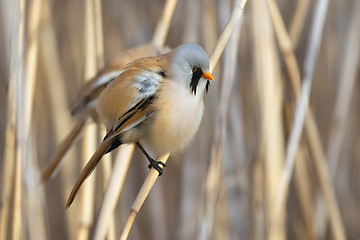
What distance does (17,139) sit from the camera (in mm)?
869

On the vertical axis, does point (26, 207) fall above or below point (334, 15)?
below

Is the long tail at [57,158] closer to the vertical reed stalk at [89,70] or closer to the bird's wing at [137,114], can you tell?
the vertical reed stalk at [89,70]

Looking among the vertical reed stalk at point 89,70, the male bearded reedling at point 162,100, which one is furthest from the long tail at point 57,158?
the male bearded reedling at point 162,100

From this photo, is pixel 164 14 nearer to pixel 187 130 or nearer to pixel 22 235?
pixel 187 130

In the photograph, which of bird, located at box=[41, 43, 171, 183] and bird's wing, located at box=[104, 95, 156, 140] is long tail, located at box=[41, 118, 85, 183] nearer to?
bird, located at box=[41, 43, 171, 183]

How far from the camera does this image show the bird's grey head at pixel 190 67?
2.82 ft

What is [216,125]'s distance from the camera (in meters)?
1.06

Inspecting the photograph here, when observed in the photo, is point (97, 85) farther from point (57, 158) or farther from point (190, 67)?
point (190, 67)

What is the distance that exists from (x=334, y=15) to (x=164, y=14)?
0.90 m

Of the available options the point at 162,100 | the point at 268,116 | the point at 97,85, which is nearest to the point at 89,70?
the point at 97,85

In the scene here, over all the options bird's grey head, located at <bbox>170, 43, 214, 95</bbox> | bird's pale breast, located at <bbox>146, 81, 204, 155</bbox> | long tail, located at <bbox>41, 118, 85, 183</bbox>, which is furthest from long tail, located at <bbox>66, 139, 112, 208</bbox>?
long tail, located at <bbox>41, 118, 85, 183</bbox>

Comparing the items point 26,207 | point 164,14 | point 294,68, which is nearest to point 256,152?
point 294,68

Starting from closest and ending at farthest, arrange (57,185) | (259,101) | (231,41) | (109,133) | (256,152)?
(109,133) → (231,41) → (259,101) → (256,152) → (57,185)

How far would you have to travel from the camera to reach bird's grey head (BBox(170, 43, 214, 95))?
0.86m
